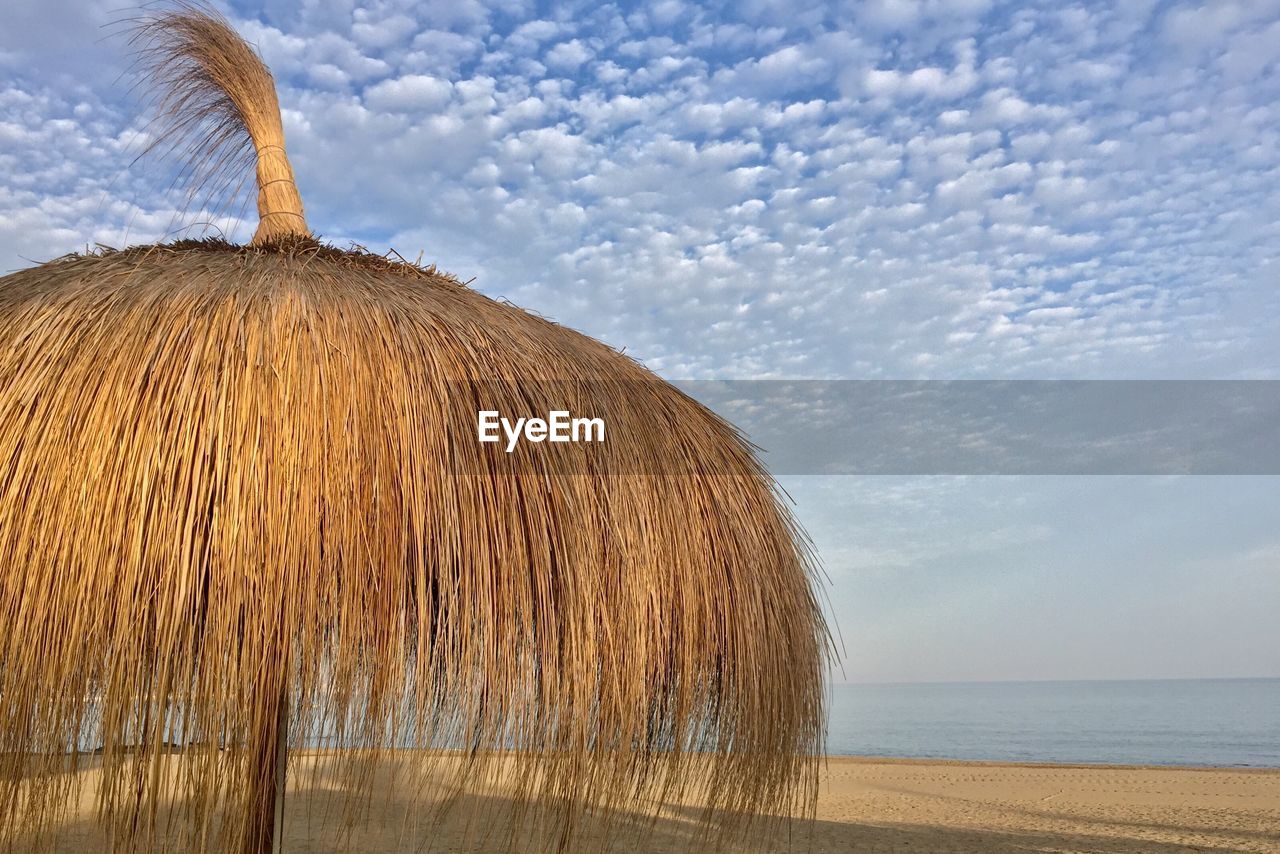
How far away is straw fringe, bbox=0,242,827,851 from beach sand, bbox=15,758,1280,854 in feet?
0.89

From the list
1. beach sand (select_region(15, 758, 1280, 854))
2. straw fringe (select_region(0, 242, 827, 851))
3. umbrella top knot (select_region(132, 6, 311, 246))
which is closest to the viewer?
straw fringe (select_region(0, 242, 827, 851))

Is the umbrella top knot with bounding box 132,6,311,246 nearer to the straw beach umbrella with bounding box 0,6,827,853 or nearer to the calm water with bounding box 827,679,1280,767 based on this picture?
the straw beach umbrella with bounding box 0,6,827,853

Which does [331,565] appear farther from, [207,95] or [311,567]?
[207,95]

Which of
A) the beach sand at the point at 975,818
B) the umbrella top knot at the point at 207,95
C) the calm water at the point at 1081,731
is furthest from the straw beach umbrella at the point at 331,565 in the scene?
the calm water at the point at 1081,731

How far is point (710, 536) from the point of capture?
9.07 ft

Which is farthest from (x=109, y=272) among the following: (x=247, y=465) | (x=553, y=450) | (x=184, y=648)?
(x=553, y=450)

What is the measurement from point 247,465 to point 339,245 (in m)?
1.23

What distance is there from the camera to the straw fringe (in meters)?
2.01

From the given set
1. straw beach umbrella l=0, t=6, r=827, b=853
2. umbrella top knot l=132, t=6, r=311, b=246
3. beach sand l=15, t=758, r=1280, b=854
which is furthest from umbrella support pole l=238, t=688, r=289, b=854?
umbrella top knot l=132, t=6, r=311, b=246

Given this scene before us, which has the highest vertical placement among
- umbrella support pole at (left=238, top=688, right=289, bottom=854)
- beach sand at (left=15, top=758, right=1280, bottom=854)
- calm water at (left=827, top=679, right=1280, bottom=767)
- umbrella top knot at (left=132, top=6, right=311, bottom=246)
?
umbrella top knot at (left=132, top=6, right=311, bottom=246)

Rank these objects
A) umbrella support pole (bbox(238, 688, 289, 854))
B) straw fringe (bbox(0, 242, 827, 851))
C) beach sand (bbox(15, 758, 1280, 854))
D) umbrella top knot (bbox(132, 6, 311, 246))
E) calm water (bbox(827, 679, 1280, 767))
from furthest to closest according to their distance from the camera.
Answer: calm water (bbox(827, 679, 1280, 767)), beach sand (bbox(15, 758, 1280, 854)), umbrella top knot (bbox(132, 6, 311, 246)), umbrella support pole (bbox(238, 688, 289, 854)), straw fringe (bbox(0, 242, 827, 851))

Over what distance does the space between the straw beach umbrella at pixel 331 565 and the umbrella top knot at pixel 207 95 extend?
1352mm

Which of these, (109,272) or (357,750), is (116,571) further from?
(109,272)

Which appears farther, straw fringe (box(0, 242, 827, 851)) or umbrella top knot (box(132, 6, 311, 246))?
umbrella top knot (box(132, 6, 311, 246))
